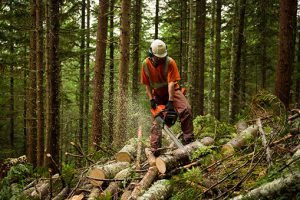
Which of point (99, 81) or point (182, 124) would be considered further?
point (99, 81)

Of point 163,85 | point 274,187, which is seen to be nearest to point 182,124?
point 163,85

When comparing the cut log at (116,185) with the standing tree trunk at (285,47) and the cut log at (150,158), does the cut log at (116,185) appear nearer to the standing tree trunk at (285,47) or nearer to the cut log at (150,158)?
the cut log at (150,158)

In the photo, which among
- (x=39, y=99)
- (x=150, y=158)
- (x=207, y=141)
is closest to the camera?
(x=150, y=158)

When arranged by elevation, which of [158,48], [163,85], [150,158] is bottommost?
[150,158]

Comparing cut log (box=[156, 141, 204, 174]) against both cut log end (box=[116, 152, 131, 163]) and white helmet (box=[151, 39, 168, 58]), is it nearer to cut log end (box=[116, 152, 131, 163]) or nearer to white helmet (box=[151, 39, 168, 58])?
cut log end (box=[116, 152, 131, 163])

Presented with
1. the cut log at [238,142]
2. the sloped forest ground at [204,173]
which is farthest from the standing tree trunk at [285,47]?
the cut log at [238,142]

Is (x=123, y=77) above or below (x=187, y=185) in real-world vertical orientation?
above

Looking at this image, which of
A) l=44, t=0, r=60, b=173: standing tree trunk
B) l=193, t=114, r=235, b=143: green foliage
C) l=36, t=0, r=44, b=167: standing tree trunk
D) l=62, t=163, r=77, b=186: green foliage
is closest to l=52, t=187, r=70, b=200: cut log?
l=62, t=163, r=77, b=186: green foliage

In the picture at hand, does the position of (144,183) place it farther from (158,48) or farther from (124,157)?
(158,48)

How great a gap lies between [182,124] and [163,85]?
2.72 ft

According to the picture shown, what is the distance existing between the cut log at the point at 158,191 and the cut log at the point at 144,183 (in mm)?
145

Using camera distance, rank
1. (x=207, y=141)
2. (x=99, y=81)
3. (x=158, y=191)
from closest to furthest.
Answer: (x=158, y=191) < (x=207, y=141) < (x=99, y=81)

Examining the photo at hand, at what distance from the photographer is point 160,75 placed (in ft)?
22.5

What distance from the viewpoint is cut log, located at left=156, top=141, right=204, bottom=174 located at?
5.45 meters
